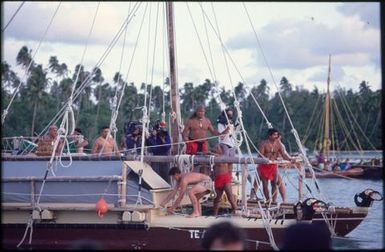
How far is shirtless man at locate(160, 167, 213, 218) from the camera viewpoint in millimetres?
13438

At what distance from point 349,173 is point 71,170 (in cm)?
3574

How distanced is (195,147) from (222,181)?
1.47 metres

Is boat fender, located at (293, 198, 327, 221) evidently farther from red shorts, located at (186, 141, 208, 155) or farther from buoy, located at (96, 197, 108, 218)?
buoy, located at (96, 197, 108, 218)

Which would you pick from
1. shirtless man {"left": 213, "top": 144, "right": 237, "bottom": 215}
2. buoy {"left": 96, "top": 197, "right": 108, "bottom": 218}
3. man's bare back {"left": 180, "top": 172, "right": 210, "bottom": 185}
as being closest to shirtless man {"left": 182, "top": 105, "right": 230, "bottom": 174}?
shirtless man {"left": 213, "top": 144, "right": 237, "bottom": 215}

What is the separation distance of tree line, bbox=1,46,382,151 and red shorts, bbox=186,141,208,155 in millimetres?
40691

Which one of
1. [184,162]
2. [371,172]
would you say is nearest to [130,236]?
[184,162]

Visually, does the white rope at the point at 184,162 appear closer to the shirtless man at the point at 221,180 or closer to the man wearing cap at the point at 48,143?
the shirtless man at the point at 221,180

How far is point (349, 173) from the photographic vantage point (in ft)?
156

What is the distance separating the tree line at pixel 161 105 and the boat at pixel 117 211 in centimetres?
4198

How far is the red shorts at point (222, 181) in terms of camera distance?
1412 centimetres

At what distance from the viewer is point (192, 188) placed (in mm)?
13578

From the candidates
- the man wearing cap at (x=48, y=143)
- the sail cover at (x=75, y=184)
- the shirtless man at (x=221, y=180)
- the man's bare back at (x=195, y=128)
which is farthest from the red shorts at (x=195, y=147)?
the man wearing cap at (x=48, y=143)

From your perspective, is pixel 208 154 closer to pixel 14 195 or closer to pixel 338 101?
pixel 14 195

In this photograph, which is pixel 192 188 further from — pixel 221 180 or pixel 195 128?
pixel 195 128
